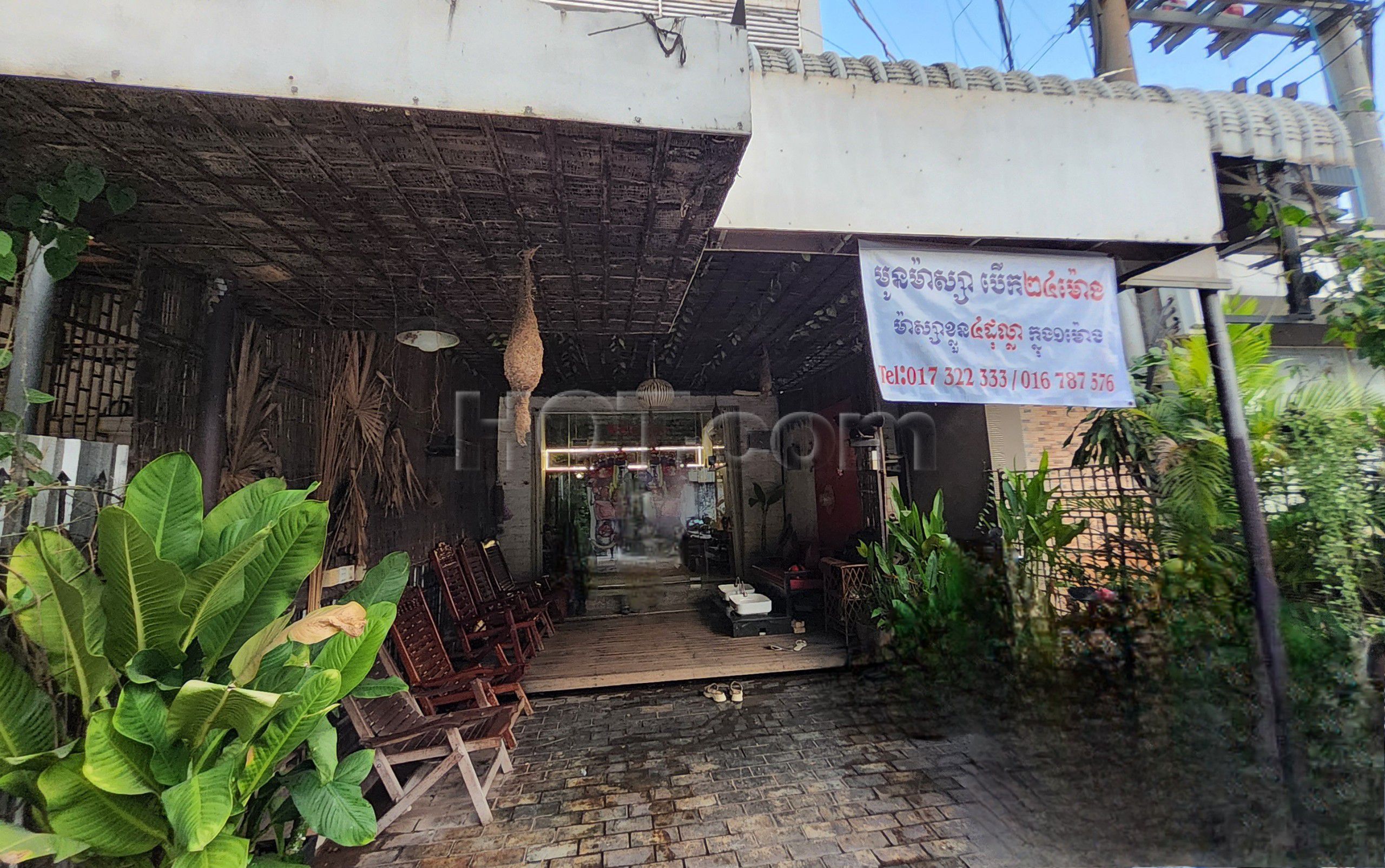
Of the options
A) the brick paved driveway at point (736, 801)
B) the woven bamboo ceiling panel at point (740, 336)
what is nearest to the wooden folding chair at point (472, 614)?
the brick paved driveway at point (736, 801)

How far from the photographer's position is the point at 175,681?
176 centimetres

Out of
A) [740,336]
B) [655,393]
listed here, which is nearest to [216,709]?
[655,393]

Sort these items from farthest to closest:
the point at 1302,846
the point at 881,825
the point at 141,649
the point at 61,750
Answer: the point at 881,825, the point at 1302,846, the point at 141,649, the point at 61,750

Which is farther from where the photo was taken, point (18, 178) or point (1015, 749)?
point (1015, 749)

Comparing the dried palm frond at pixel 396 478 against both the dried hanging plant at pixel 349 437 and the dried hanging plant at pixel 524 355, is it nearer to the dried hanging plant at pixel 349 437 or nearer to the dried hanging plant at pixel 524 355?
the dried hanging plant at pixel 349 437

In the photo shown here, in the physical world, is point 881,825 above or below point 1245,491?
below

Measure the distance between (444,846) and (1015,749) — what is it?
11.1 feet

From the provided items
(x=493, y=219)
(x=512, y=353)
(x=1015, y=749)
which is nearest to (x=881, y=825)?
(x=1015, y=749)

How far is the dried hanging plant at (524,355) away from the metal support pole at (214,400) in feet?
4.90

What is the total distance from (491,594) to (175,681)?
4.65 m

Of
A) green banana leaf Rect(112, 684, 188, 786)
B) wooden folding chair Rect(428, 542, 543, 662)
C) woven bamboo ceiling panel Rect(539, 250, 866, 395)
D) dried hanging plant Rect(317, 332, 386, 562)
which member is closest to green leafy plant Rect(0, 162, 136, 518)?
green banana leaf Rect(112, 684, 188, 786)

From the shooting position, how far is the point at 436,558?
5.01 m

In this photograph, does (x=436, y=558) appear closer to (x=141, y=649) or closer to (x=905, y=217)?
(x=141, y=649)

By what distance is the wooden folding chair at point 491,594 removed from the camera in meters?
5.64
